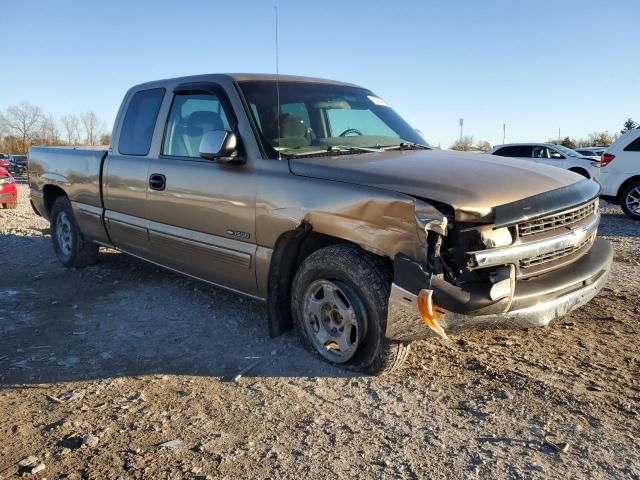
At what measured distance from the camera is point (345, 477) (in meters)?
2.42

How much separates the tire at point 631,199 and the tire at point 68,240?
9626 millimetres

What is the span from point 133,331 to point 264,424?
6.10 feet

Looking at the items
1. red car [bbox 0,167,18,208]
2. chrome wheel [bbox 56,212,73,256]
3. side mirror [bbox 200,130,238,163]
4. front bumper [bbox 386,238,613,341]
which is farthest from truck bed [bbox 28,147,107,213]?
red car [bbox 0,167,18,208]

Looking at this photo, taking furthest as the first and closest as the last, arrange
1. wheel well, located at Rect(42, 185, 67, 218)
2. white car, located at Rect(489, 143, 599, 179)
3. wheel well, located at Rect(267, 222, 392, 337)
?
white car, located at Rect(489, 143, 599, 179) < wheel well, located at Rect(42, 185, 67, 218) < wheel well, located at Rect(267, 222, 392, 337)

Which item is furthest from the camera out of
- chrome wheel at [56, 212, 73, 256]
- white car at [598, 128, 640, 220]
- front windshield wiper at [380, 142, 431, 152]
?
white car at [598, 128, 640, 220]

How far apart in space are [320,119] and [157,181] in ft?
4.91

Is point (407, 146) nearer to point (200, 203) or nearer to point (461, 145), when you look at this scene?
point (200, 203)

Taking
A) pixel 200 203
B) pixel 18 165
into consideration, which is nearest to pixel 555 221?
pixel 200 203

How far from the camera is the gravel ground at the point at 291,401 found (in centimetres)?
253

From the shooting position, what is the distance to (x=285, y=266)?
372 cm

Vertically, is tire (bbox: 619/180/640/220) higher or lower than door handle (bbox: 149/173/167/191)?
lower

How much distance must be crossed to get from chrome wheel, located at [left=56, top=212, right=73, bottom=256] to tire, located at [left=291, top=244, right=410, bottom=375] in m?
3.86

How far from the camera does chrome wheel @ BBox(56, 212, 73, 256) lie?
248 inches

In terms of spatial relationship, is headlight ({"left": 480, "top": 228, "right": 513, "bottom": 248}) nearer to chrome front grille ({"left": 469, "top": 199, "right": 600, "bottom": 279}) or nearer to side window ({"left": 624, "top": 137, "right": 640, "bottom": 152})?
chrome front grille ({"left": 469, "top": 199, "right": 600, "bottom": 279})
